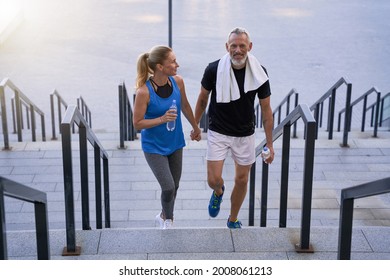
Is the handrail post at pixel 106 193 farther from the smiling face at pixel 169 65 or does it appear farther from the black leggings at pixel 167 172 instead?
the smiling face at pixel 169 65

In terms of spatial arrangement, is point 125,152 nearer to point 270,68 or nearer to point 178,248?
point 178,248

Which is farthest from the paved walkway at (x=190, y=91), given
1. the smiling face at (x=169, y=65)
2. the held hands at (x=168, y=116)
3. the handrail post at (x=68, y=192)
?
the smiling face at (x=169, y=65)

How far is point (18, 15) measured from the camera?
17969 millimetres

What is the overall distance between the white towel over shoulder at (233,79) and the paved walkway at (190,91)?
96cm

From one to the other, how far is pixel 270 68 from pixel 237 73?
33.0 ft

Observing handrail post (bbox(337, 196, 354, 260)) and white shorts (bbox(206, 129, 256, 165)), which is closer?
handrail post (bbox(337, 196, 354, 260))

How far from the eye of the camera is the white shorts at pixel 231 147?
479cm

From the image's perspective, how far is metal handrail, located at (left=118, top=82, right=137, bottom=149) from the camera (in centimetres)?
826

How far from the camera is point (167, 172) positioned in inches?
189

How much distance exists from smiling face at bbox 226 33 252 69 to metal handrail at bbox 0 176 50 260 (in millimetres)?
1784

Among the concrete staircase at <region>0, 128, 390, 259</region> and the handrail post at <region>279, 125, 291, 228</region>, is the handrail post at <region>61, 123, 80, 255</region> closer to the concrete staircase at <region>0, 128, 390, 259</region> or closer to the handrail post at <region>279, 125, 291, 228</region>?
the concrete staircase at <region>0, 128, 390, 259</region>

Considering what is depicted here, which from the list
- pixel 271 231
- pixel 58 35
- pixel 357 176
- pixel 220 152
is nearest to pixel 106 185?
pixel 220 152

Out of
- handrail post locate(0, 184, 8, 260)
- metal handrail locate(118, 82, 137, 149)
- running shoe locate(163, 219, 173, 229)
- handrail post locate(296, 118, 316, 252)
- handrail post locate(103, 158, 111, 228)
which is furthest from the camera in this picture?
metal handrail locate(118, 82, 137, 149)

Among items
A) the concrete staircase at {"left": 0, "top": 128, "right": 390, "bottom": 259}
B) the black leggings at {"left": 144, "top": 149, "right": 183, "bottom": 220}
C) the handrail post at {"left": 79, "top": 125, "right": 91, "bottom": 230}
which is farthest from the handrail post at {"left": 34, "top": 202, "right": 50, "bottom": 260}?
the black leggings at {"left": 144, "top": 149, "right": 183, "bottom": 220}
